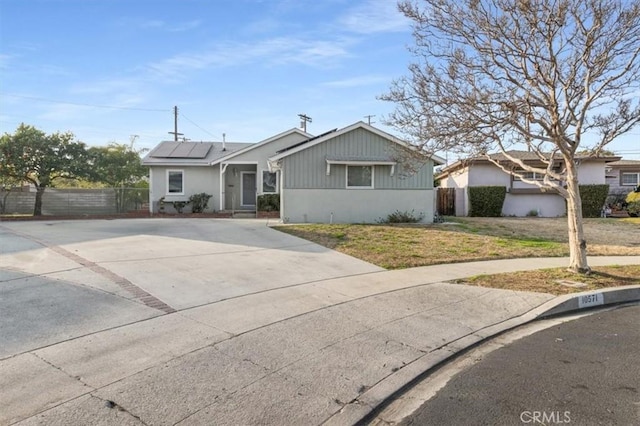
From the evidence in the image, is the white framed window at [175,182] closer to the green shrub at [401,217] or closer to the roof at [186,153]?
the roof at [186,153]

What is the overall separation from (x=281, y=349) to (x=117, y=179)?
30.8m

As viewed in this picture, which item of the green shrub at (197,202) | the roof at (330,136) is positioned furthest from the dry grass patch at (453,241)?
the green shrub at (197,202)

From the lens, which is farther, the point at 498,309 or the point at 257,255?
the point at 257,255

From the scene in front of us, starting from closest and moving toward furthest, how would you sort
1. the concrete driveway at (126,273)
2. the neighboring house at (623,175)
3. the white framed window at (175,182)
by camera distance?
1. the concrete driveway at (126,273)
2. the white framed window at (175,182)
3. the neighboring house at (623,175)

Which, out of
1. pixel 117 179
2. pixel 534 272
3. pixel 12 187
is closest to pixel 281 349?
pixel 534 272

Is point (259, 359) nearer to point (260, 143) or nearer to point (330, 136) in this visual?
point (330, 136)

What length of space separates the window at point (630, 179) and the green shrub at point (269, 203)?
23.2 m

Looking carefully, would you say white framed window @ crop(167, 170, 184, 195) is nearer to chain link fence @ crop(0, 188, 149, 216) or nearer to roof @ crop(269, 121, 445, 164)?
chain link fence @ crop(0, 188, 149, 216)

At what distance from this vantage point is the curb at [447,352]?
11.9 ft

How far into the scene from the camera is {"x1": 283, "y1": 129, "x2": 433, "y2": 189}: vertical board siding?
728 inches

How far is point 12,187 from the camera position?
2320cm

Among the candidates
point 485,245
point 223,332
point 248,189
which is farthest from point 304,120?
point 223,332

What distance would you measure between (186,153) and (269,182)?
517cm

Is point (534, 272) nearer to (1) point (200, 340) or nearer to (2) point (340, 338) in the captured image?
(2) point (340, 338)
